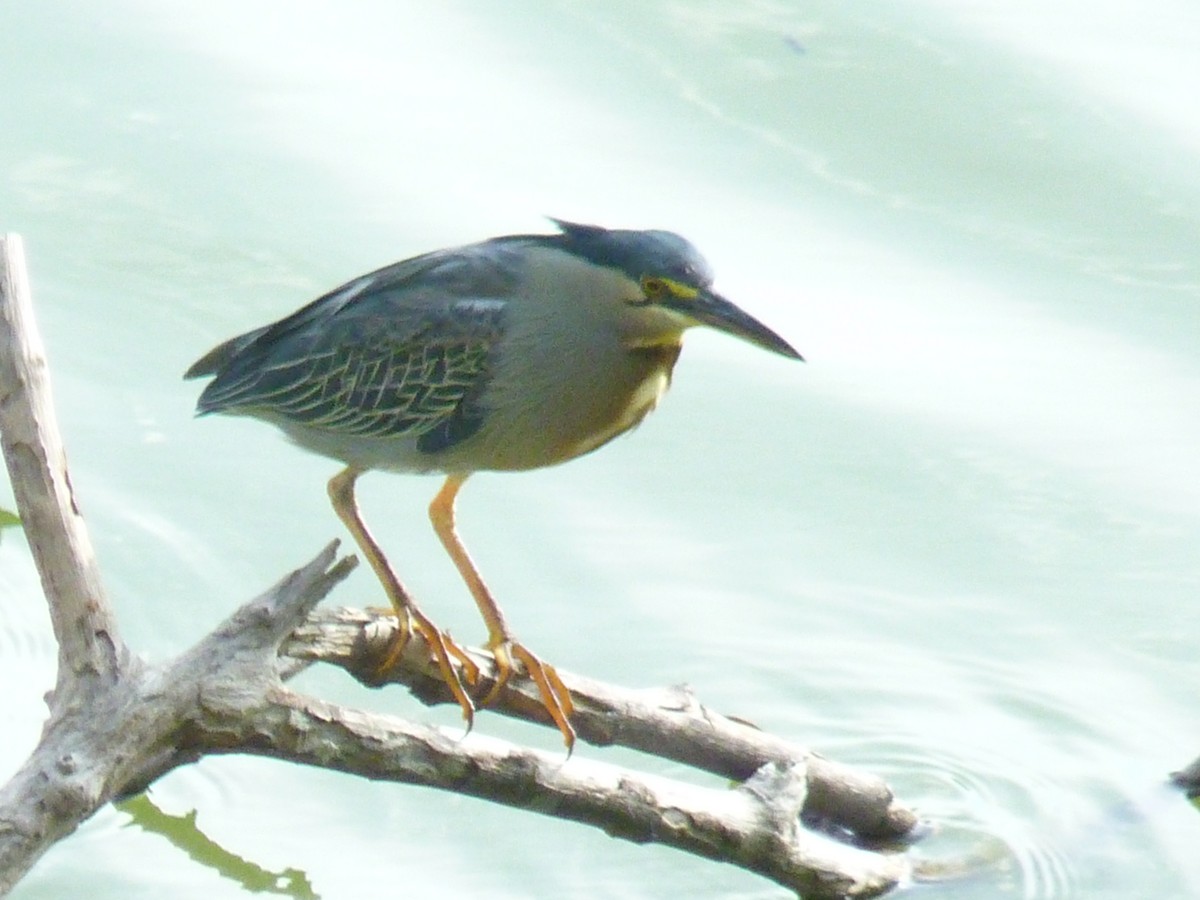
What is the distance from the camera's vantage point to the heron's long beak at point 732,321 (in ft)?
12.0

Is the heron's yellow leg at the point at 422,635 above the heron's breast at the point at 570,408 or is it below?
below

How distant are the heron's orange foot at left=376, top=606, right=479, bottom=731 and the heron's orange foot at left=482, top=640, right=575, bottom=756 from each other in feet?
0.17

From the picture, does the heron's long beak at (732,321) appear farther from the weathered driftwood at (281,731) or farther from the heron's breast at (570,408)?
the weathered driftwood at (281,731)

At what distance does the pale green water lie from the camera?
14.2 ft

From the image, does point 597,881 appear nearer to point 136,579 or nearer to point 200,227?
point 136,579

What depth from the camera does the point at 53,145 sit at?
6.42 meters

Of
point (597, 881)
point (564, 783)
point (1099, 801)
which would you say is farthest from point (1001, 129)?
point (564, 783)

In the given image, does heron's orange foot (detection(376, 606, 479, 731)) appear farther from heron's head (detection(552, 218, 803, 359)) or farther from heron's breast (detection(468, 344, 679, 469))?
heron's head (detection(552, 218, 803, 359))

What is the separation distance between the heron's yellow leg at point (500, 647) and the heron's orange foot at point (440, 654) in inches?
2.7

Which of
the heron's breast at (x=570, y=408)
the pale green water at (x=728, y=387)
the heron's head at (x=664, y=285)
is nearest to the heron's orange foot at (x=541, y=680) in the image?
the heron's breast at (x=570, y=408)

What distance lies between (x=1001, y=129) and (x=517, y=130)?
154cm

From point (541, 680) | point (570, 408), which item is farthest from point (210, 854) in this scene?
point (570, 408)

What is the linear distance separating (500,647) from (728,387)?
1.97 m

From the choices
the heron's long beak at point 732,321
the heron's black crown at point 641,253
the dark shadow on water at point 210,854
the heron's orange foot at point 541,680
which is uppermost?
the heron's black crown at point 641,253
